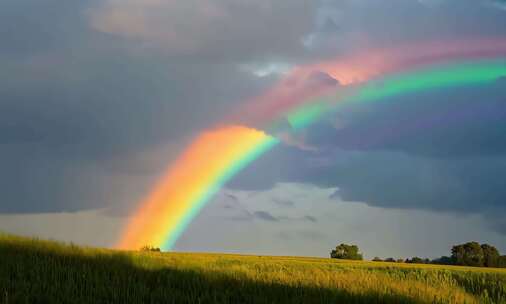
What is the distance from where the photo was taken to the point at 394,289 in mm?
17688

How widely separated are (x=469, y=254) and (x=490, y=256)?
3047 millimetres

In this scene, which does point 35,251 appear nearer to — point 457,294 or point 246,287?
point 246,287

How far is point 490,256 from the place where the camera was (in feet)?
235

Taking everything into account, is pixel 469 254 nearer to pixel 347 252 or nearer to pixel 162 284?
pixel 347 252

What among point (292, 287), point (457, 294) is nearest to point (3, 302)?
point (292, 287)

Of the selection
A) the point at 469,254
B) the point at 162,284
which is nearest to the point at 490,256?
the point at 469,254

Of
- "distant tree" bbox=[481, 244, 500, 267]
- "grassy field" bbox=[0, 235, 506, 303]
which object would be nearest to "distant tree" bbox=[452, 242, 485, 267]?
"distant tree" bbox=[481, 244, 500, 267]

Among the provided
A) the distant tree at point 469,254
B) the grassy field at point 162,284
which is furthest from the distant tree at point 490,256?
the grassy field at point 162,284

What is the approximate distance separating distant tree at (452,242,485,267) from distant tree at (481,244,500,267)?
37 centimetres

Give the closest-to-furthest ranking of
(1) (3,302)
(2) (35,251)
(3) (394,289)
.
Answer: (1) (3,302), (3) (394,289), (2) (35,251)

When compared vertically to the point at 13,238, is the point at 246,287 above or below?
below

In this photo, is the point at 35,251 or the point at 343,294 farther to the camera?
the point at 35,251

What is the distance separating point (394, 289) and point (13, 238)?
1509 cm

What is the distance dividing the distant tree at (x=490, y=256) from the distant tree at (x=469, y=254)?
37 centimetres
